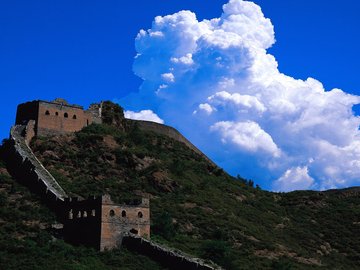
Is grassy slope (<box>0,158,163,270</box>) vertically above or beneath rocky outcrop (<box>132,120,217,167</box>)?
beneath

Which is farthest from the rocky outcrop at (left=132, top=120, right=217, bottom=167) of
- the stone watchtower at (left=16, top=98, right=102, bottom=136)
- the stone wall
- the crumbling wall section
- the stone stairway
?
the stone wall

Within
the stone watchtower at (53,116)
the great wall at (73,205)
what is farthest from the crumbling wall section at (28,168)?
the stone watchtower at (53,116)

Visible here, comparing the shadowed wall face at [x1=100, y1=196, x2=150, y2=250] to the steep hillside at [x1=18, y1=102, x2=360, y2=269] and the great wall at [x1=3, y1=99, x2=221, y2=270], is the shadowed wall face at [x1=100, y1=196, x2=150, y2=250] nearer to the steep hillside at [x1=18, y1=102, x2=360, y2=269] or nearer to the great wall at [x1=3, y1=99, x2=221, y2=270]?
the great wall at [x1=3, y1=99, x2=221, y2=270]

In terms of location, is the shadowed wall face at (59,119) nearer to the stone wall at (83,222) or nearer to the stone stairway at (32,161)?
the stone stairway at (32,161)

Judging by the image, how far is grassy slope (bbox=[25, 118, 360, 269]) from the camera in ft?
180

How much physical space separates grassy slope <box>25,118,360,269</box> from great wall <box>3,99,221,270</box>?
1.72m

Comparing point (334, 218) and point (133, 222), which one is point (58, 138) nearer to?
point (133, 222)

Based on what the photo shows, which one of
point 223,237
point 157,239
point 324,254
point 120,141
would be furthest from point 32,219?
point 324,254

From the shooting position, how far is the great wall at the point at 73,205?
44.2 metres

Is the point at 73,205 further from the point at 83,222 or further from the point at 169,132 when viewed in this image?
the point at 169,132

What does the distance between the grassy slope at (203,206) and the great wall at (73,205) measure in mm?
1721

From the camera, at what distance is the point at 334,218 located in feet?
250

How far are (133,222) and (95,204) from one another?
9.11ft

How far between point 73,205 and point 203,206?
59.5 feet
